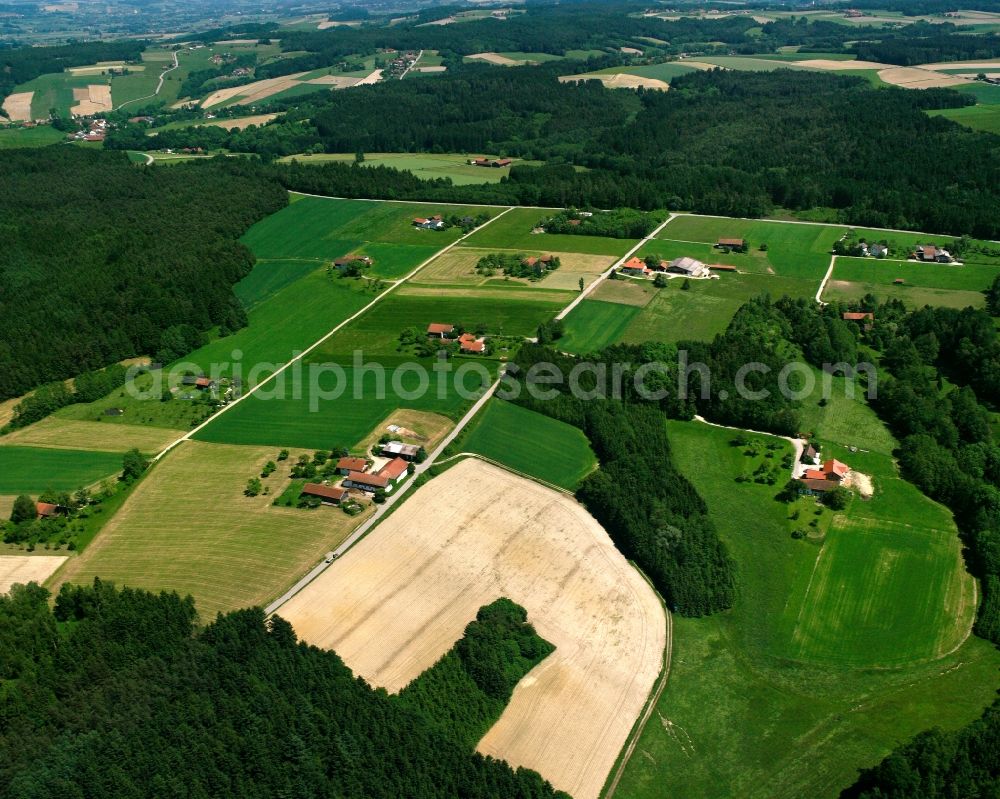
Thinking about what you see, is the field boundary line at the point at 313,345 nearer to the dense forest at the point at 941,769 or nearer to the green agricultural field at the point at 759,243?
the green agricultural field at the point at 759,243

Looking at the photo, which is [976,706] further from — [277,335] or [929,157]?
[929,157]

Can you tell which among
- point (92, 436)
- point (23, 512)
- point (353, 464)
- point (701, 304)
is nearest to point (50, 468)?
point (92, 436)

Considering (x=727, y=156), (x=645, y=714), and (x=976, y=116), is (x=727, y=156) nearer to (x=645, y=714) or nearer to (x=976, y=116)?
(x=976, y=116)

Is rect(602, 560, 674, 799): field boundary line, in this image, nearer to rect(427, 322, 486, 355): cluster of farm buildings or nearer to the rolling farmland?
rect(427, 322, 486, 355): cluster of farm buildings

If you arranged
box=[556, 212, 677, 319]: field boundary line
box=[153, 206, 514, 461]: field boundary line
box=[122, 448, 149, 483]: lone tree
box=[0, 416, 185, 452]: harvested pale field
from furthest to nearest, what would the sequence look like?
box=[556, 212, 677, 319]: field boundary line → box=[153, 206, 514, 461]: field boundary line → box=[0, 416, 185, 452]: harvested pale field → box=[122, 448, 149, 483]: lone tree

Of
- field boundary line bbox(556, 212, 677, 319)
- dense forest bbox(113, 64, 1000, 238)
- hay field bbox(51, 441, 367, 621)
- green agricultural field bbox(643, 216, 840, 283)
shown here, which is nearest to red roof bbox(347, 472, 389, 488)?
hay field bbox(51, 441, 367, 621)
